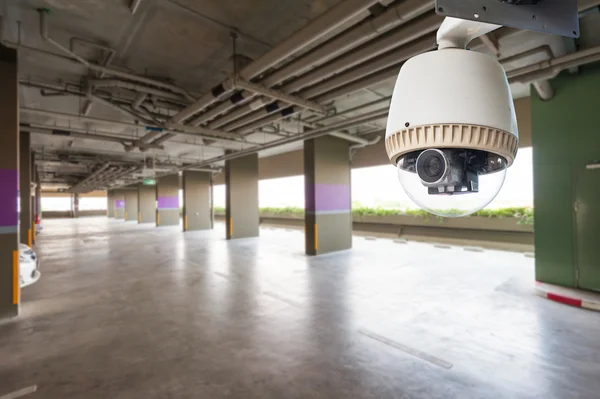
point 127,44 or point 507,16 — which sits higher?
point 127,44

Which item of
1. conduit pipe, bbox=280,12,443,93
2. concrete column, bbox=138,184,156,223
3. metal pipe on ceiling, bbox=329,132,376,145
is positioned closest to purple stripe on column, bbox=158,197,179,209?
concrete column, bbox=138,184,156,223

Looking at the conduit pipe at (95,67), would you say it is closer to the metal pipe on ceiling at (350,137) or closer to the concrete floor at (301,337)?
the concrete floor at (301,337)

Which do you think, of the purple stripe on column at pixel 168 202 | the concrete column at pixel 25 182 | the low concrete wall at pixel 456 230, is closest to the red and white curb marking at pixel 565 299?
the low concrete wall at pixel 456 230

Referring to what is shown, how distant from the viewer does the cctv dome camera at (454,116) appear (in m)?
0.70

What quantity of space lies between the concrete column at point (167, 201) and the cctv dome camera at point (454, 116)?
20.1 m

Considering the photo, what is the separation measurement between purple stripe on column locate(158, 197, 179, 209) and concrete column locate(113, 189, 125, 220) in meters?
15.4

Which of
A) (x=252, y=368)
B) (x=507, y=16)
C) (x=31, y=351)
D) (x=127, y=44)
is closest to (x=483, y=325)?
(x=252, y=368)

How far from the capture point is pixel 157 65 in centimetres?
495

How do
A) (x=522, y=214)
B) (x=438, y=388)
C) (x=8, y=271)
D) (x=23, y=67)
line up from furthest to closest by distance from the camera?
(x=522, y=214), (x=23, y=67), (x=8, y=271), (x=438, y=388)

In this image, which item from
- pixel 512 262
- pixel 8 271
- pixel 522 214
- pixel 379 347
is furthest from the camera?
pixel 522 214

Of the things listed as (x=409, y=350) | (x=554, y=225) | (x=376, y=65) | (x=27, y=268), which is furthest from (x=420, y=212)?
(x=27, y=268)

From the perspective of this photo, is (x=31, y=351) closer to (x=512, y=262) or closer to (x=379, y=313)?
(x=379, y=313)

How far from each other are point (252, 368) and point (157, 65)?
4833 millimetres

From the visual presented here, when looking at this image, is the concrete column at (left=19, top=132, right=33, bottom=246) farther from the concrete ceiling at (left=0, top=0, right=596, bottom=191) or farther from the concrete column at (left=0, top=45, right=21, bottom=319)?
the concrete column at (left=0, top=45, right=21, bottom=319)
